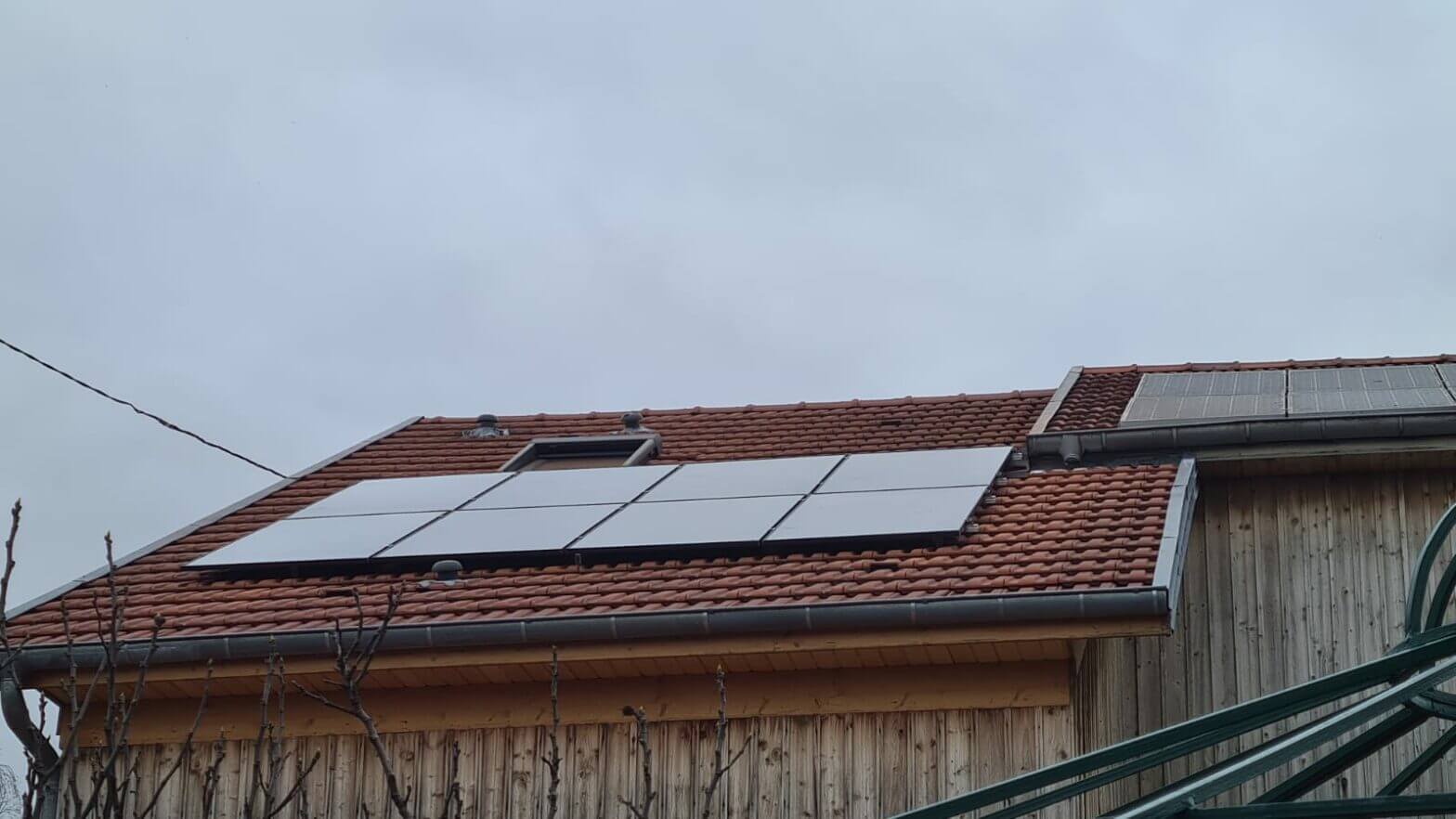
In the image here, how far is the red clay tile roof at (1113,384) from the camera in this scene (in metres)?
13.1

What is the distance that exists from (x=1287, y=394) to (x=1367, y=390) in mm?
492

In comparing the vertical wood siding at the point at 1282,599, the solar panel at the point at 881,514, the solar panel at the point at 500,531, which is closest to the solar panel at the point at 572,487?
the solar panel at the point at 500,531

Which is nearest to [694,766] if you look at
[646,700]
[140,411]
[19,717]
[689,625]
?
[646,700]

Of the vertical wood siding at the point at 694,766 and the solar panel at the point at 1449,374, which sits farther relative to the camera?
the solar panel at the point at 1449,374

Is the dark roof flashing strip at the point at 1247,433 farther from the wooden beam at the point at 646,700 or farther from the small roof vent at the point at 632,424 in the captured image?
the small roof vent at the point at 632,424

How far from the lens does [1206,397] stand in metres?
13.3

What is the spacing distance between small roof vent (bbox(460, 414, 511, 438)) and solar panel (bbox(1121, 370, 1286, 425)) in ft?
15.8

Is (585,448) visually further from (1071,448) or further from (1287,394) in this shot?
(1287,394)

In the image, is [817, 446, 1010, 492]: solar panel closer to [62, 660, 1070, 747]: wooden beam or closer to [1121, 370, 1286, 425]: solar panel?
[1121, 370, 1286, 425]: solar panel

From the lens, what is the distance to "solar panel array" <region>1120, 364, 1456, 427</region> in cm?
1191

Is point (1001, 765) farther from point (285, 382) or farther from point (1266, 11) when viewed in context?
point (285, 382)

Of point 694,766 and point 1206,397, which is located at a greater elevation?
point 1206,397

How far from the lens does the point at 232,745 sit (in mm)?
10875

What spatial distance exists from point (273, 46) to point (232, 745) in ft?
47.3
